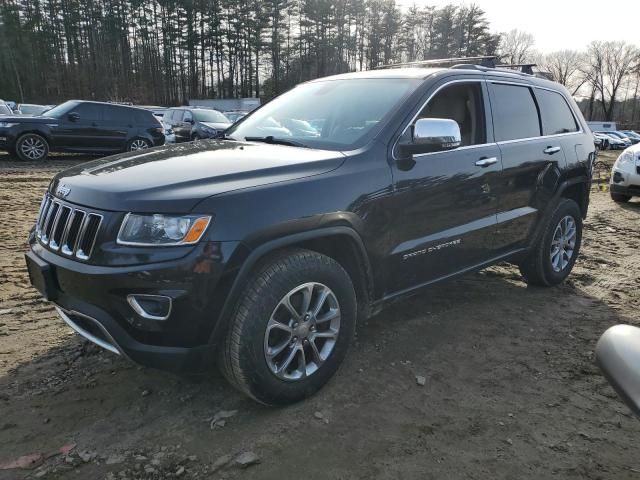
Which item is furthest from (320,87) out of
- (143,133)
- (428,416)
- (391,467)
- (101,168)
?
(143,133)

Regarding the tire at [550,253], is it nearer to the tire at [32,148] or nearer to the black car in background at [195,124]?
the tire at [32,148]

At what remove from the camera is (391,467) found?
92.8 inches

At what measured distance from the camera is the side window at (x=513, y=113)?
3938mm

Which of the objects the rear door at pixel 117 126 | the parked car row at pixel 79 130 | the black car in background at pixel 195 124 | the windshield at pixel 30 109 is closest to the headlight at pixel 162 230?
the parked car row at pixel 79 130

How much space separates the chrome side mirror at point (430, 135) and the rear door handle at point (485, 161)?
1.83ft

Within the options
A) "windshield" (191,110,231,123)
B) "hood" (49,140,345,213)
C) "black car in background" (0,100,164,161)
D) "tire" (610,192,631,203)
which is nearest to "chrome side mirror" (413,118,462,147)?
"hood" (49,140,345,213)

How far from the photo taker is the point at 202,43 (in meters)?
55.8

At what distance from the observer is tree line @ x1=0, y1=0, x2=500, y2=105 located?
163 ft

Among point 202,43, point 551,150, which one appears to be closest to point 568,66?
point 202,43

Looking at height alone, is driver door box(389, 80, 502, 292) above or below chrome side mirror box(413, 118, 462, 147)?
below

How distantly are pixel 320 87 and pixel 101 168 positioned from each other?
1.79m

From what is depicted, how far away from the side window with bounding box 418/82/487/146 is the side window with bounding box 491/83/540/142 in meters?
0.17

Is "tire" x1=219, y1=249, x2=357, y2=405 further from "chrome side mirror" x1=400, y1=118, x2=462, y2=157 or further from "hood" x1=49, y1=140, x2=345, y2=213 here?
"chrome side mirror" x1=400, y1=118, x2=462, y2=157

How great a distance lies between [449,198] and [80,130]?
12.3 meters
